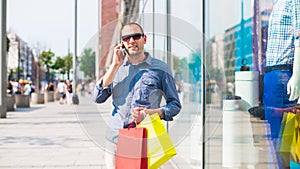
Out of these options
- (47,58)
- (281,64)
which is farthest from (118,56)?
(47,58)

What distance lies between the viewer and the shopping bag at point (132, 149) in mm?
2258

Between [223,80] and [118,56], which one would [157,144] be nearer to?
[118,56]

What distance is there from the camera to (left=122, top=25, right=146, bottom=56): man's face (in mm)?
2498

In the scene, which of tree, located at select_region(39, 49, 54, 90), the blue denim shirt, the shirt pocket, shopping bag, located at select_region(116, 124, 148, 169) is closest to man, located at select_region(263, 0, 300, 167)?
the blue denim shirt

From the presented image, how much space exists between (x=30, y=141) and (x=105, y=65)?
5.92m

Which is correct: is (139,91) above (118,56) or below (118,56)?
below

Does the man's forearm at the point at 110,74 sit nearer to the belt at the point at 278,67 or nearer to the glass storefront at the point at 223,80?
the glass storefront at the point at 223,80

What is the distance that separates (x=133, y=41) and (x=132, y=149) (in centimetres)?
55

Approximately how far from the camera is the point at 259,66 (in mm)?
3061

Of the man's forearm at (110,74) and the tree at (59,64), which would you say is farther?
the tree at (59,64)

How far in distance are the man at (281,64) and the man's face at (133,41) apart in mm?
770

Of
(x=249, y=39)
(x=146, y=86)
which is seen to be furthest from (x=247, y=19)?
(x=146, y=86)

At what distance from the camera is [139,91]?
7.98ft

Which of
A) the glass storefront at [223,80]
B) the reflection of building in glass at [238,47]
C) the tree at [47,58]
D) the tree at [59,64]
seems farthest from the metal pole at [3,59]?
the tree at [59,64]
